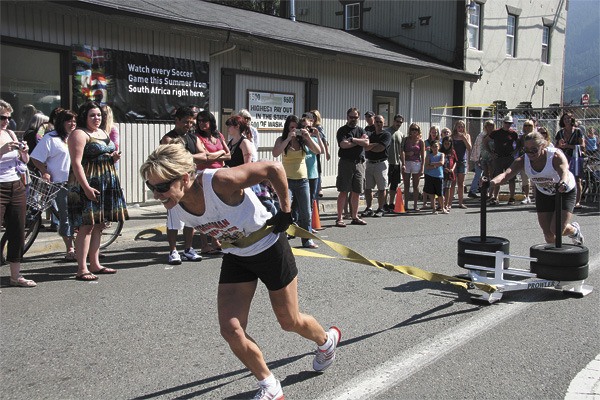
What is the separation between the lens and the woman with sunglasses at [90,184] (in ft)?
20.6

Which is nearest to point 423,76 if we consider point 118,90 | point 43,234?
point 118,90

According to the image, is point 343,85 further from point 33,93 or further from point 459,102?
point 33,93

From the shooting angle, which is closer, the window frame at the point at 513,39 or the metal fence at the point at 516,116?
the metal fence at the point at 516,116

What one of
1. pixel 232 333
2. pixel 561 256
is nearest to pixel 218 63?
pixel 561 256

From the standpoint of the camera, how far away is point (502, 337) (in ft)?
15.5

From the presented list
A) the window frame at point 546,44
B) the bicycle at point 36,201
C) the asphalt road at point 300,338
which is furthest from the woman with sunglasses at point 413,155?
the window frame at point 546,44

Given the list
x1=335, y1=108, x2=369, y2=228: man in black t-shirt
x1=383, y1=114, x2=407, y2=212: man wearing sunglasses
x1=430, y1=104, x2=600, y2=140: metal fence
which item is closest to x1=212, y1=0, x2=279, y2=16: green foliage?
x1=430, y1=104, x2=600, y2=140: metal fence

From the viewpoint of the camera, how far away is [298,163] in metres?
8.52

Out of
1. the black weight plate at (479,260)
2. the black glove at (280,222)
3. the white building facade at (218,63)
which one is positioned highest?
the white building facade at (218,63)

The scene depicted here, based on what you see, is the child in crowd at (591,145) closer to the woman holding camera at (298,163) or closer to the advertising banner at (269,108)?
the advertising banner at (269,108)

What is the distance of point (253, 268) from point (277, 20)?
15.9 metres

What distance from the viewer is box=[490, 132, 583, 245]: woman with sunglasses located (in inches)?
254

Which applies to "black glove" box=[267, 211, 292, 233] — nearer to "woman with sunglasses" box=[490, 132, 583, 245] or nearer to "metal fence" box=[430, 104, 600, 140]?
"woman with sunglasses" box=[490, 132, 583, 245]

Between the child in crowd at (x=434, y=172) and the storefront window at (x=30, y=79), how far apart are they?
7.18 meters
